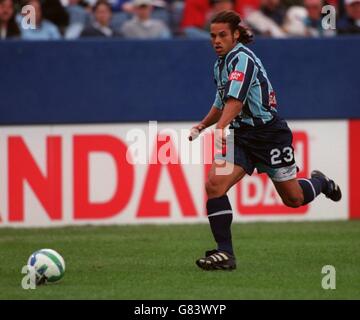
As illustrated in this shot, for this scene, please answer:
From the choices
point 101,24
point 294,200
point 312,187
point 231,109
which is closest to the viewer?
point 231,109

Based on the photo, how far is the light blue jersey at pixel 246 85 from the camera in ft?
29.3

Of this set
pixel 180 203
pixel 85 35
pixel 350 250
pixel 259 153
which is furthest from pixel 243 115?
pixel 85 35

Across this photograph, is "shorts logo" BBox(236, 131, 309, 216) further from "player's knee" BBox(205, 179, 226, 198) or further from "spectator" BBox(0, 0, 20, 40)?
"player's knee" BBox(205, 179, 226, 198)

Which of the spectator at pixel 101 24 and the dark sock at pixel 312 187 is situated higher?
the spectator at pixel 101 24

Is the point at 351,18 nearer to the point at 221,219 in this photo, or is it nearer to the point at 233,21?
the point at 233,21

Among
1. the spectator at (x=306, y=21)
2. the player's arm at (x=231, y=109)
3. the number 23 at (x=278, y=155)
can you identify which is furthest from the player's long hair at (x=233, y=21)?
the spectator at (x=306, y=21)

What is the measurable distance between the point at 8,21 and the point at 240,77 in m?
5.71

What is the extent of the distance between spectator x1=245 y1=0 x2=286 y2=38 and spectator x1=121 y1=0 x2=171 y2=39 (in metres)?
1.42

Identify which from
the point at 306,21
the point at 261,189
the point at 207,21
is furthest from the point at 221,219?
the point at 306,21

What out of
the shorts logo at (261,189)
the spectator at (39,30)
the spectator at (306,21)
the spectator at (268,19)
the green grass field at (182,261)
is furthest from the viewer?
the spectator at (306,21)

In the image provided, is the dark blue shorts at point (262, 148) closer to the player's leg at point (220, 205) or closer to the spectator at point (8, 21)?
the player's leg at point (220, 205)

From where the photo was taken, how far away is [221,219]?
9023 millimetres

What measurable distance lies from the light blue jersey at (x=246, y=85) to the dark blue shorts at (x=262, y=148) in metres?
0.08

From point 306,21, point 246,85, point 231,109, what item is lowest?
point 231,109
